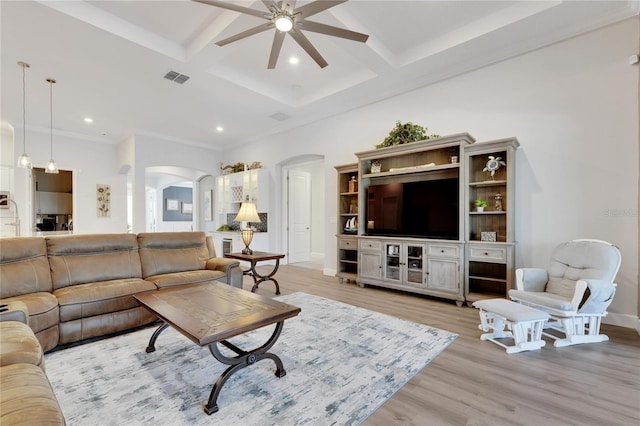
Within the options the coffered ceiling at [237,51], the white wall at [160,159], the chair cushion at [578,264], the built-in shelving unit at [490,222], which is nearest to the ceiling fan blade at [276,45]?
the coffered ceiling at [237,51]

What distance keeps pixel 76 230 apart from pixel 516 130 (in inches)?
369

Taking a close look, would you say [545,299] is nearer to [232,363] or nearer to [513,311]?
[513,311]

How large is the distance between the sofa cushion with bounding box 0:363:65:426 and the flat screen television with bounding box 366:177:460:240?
4070 millimetres

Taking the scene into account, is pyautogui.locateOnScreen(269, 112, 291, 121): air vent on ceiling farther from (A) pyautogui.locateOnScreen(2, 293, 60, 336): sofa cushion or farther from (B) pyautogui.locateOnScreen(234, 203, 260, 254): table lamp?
(A) pyautogui.locateOnScreen(2, 293, 60, 336): sofa cushion

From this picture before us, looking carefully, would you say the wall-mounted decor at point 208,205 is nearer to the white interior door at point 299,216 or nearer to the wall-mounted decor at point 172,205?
the white interior door at point 299,216

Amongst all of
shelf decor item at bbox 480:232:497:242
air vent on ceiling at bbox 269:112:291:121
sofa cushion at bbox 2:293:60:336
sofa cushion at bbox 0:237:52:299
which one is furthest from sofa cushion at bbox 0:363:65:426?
air vent on ceiling at bbox 269:112:291:121

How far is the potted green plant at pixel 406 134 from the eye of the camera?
445 cm

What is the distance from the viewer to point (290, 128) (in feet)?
22.3

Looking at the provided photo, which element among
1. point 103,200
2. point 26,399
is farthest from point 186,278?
point 103,200

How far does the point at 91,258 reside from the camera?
321 cm

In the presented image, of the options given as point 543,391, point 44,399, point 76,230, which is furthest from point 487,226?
point 76,230

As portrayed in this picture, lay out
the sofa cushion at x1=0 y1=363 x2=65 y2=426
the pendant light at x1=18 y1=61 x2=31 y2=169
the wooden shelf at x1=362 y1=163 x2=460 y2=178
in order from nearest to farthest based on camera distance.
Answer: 1. the sofa cushion at x1=0 y1=363 x2=65 y2=426
2. the wooden shelf at x1=362 y1=163 x2=460 y2=178
3. the pendant light at x1=18 y1=61 x2=31 y2=169

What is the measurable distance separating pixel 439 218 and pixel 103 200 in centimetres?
813

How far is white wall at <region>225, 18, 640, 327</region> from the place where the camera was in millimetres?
3127
